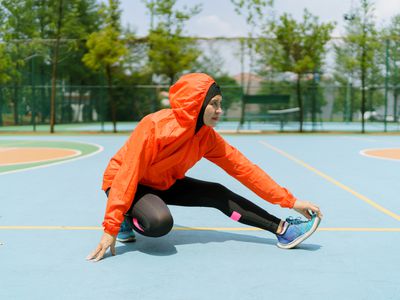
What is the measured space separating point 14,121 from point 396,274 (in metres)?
24.8

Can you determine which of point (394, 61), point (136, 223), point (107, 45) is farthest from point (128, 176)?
point (394, 61)

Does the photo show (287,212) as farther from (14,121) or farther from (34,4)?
(34,4)

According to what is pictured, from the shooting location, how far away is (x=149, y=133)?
10.6ft

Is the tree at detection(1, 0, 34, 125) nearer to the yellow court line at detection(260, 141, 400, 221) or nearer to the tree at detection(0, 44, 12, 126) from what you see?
the tree at detection(0, 44, 12, 126)

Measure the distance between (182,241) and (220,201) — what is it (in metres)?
0.47

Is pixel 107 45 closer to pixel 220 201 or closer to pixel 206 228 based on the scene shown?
pixel 206 228

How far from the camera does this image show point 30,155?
1070 centimetres

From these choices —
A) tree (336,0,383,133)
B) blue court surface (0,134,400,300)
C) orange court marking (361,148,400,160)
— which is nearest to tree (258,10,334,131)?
tree (336,0,383,133)

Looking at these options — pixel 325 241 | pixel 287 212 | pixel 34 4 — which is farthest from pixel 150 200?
pixel 34 4

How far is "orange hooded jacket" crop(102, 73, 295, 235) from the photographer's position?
10.4 feet

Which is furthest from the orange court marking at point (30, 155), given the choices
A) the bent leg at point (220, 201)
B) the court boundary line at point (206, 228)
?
the bent leg at point (220, 201)

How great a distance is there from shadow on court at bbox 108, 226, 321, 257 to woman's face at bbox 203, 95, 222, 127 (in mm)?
1004

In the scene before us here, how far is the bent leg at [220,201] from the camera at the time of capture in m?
3.68

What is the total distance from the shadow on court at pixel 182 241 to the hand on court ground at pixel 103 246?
24 centimetres
